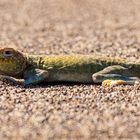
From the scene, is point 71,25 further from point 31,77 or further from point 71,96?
point 71,96

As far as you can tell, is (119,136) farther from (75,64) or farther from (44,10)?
(44,10)

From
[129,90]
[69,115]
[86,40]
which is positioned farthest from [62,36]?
[69,115]

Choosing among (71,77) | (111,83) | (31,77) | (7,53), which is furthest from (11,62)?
(111,83)

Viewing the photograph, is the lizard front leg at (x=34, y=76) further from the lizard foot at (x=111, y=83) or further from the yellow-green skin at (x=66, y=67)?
the lizard foot at (x=111, y=83)

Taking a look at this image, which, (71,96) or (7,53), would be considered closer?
(71,96)

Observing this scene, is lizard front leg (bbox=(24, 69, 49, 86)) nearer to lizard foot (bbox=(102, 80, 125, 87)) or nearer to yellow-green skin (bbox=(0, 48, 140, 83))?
yellow-green skin (bbox=(0, 48, 140, 83))

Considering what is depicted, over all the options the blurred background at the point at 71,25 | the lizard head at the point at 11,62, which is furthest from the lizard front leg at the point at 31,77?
the blurred background at the point at 71,25

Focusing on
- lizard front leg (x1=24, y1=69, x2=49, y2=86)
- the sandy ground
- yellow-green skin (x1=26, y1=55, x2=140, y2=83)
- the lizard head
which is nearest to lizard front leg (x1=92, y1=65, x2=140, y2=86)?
yellow-green skin (x1=26, y1=55, x2=140, y2=83)
